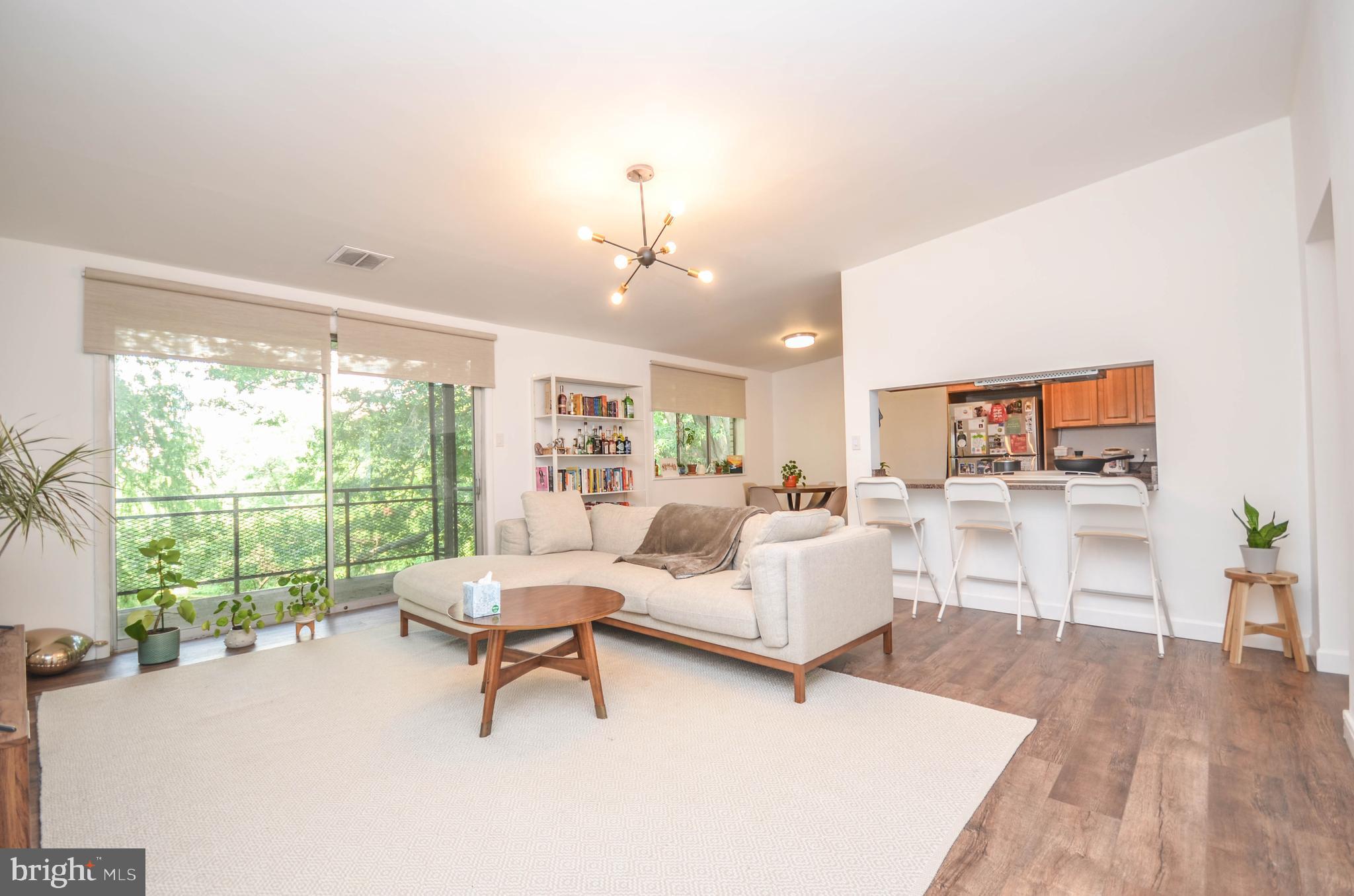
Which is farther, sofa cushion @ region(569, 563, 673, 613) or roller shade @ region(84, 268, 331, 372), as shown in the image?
roller shade @ region(84, 268, 331, 372)

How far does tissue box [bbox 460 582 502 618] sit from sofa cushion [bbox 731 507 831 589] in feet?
3.75

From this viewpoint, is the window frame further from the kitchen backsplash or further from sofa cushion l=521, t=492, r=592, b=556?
the kitchen backsplash

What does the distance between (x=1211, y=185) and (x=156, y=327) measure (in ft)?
20.6

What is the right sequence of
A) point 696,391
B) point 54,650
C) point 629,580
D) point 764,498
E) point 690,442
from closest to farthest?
point 54,650 → point 629,580 → point 764,498 → point 696,391 → point 690,442

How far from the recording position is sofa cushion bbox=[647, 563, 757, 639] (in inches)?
110

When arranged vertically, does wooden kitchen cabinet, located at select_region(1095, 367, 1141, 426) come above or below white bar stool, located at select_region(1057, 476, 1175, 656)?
above

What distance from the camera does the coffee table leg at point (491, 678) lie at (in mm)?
2350

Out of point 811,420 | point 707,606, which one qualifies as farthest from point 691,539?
point 811,420

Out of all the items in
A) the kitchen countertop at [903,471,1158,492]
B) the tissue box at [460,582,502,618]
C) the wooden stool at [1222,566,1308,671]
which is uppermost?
the kitchen countertop at [903,471,1158,492]

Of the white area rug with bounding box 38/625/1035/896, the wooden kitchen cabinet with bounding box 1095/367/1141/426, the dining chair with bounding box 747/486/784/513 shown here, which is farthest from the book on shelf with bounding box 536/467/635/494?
the wooden kitchen cabinet with bounding box 1095/367/1141/426

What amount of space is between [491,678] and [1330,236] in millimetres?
4146

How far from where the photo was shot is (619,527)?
452 centimetres

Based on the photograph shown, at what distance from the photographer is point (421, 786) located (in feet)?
6.45

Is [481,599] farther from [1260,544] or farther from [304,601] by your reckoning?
[1260,544]
